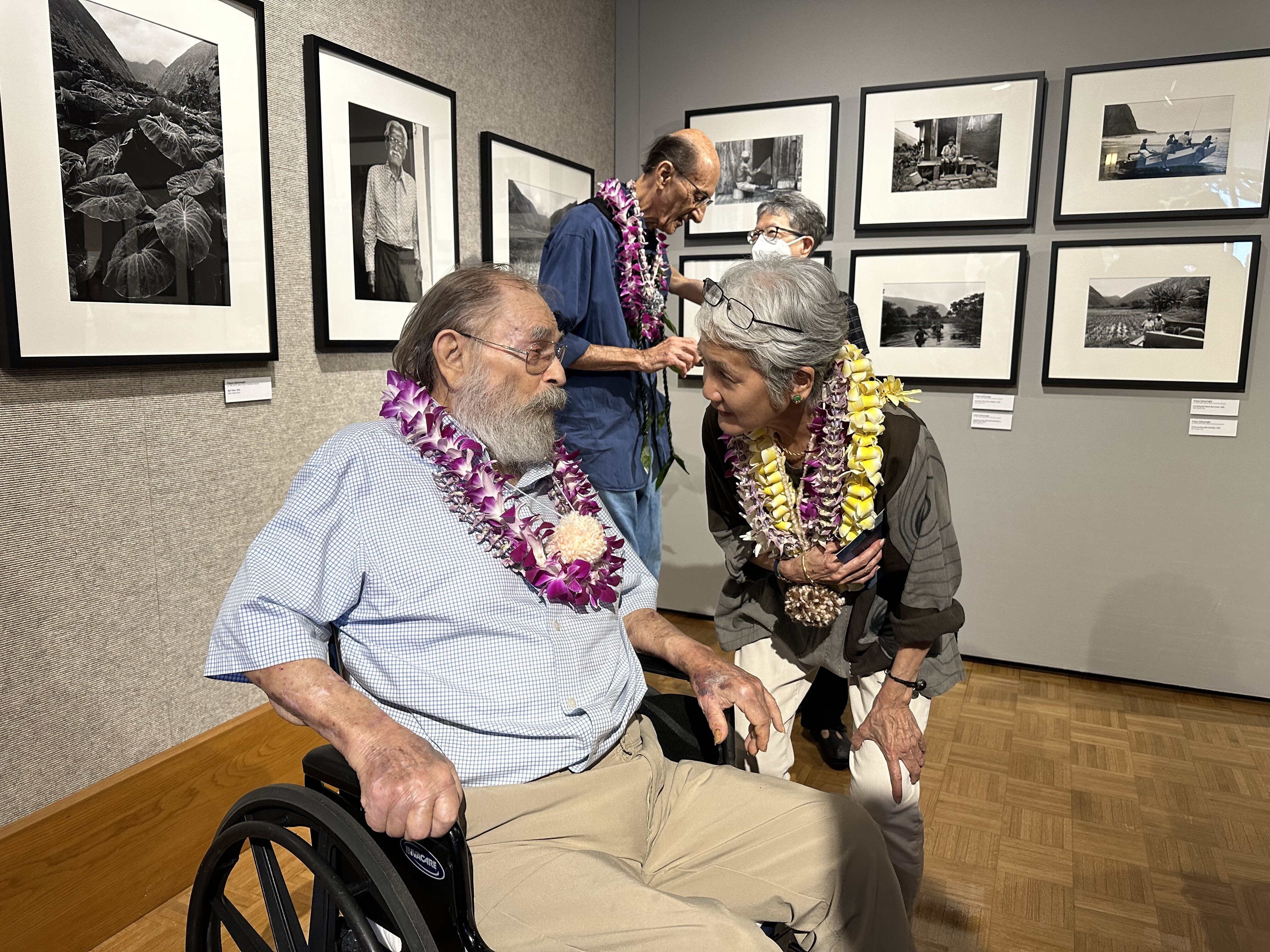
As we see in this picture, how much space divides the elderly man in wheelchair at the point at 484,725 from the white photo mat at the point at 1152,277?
246cm

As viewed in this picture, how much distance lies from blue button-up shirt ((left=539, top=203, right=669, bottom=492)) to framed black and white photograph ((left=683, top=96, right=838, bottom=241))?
5.03ft

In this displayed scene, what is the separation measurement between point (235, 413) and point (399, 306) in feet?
2.29

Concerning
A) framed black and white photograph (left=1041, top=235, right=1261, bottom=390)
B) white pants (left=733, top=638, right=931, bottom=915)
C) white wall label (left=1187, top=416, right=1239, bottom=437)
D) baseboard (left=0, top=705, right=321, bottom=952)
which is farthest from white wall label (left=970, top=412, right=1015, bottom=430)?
baseboard (left=0, top=705, right=321, bottom=952)

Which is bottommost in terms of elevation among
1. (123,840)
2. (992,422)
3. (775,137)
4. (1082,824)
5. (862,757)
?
(1082,824)

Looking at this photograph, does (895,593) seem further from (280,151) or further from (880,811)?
(280,151)

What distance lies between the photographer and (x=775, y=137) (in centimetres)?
364

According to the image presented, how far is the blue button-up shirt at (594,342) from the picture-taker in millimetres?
2312

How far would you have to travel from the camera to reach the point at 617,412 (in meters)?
2.45

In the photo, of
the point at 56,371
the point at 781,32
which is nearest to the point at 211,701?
the point at 56,371

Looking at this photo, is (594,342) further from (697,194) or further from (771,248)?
(771,248)

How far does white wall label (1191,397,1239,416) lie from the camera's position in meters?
3.07

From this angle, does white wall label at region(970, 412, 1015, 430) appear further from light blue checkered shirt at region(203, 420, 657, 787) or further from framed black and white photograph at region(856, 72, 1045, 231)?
light blue checkered shirt at region(203, 420, 657, 787)

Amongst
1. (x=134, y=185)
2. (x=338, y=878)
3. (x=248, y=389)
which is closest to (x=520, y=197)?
(x=248, y=389)

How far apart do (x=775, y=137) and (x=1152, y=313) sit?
168cm
